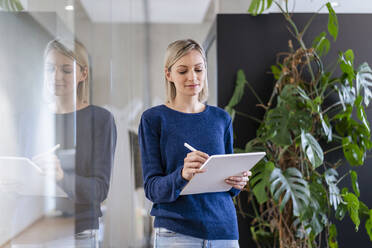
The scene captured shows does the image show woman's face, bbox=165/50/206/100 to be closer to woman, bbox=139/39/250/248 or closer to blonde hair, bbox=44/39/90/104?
woman, bbox=139/39/250/248

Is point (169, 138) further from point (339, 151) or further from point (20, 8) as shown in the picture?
point (339, 151)

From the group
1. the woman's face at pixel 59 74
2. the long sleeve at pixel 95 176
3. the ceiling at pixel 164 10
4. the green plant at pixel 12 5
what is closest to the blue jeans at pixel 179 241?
the long sleeve at pixel 95 176

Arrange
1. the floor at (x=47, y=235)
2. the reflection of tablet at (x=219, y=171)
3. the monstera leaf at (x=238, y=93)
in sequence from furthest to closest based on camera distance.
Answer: the monstera leaf at (x=238, y=93) < the reflection of tablet at (x=219, y=171) < the floor at (x=47, y=235)

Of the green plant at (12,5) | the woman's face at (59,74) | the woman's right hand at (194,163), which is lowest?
the woman's right hand at (194,163)

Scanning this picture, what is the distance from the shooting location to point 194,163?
136 centimetres

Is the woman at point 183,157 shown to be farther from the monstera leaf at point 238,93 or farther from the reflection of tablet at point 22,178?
the monstera leaf at point 238,93

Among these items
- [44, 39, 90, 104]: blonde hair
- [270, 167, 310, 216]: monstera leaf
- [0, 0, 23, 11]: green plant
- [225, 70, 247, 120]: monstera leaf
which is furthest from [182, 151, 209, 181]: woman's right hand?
[225, 70, 247, 120]: monstera leaf

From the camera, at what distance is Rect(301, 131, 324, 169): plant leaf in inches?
101

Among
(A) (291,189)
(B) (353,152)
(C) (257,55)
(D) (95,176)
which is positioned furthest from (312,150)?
(D) (95,176)

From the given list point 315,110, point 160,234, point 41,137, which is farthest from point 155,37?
point 41,137

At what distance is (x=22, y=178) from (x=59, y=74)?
20cm

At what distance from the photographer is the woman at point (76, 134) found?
83cm

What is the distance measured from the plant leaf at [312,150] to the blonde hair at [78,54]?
1832 mm

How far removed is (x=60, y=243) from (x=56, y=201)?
80 millimetres
